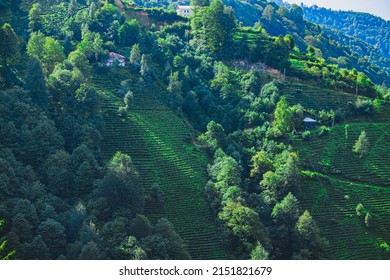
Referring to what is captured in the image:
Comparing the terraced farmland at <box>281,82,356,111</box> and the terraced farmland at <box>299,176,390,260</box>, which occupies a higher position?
the terraced farmland at <box>281,82,356,111</box>

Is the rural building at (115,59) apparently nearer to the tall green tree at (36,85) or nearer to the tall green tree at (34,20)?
the tall green tree at (34,20)

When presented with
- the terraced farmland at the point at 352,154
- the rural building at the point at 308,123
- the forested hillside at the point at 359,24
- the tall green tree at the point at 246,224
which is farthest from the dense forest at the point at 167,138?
the forested hillside at the point at 359,24

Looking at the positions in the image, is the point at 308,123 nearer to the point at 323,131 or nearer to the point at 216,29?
the point at 323,131

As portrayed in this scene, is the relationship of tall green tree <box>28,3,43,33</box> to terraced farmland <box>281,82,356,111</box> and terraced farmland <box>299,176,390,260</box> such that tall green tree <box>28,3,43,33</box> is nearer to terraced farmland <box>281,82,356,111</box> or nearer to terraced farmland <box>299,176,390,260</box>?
terraced farmland <box>281,82,356,111</box>

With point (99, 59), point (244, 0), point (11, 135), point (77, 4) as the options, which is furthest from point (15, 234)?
point (244, 0)

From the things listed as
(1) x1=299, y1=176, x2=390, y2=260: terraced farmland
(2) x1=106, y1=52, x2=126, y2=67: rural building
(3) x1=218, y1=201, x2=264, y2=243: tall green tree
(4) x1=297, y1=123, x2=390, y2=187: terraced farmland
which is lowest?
(1) x1=299, y1=176, x2=390, y2=260: terraced farmland

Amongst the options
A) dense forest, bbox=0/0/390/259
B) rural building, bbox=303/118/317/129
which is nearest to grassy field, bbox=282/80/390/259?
dense forest, bbox=0/0/390/259

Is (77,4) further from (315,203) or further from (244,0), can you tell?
(244,0)
